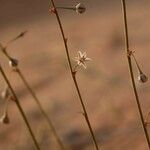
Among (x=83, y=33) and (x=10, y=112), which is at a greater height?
(x=83, y=33)

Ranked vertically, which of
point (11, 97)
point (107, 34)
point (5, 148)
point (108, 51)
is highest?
point (107, 34)

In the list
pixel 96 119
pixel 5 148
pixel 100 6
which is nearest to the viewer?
pixel 5 148

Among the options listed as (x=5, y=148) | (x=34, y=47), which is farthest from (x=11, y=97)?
(x=34, y=47)

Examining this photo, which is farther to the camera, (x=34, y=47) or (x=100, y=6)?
(x=100, y=6)

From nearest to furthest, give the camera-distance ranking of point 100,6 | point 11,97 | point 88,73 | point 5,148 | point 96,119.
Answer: point 11,97, point 5,148, point 96,119, point 88,73, point 100,6

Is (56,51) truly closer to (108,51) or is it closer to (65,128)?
(108,51)

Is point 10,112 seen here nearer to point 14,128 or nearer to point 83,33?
point 14,128
